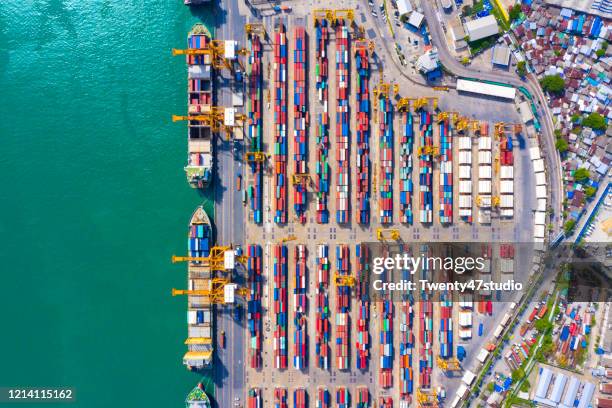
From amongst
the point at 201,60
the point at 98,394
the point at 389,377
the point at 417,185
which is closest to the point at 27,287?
the point at 98,394

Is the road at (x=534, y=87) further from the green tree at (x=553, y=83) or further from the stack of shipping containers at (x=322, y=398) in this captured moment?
the stack of shipping containers at (x=322, y=398)

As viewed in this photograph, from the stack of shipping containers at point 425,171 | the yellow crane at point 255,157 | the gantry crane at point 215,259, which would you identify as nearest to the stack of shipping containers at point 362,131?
the stack of shipping containers at point 425,171

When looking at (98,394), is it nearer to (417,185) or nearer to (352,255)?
(352,255)

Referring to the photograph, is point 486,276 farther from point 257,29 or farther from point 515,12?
point 257,29

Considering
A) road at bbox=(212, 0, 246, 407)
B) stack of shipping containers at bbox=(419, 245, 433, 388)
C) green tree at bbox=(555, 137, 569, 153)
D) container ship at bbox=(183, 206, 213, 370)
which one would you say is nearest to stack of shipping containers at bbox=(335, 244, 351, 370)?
stack of shipping containers at bbox=(419, 245, 433, 388)

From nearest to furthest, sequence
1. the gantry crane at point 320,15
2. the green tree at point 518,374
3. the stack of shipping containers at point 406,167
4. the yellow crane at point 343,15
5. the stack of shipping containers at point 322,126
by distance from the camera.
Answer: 1. the yellow crane at point 343,15
2. the gantry crane at point 320,15
3. the stack of shipping containers at point 322,126
4. the stack of shipping containers at point 406,167
5. the green tree at point 518,374

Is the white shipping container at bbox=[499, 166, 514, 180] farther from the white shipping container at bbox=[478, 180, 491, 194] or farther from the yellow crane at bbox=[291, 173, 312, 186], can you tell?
the yellow crane at bbox=[291, 173, 312, 186]
